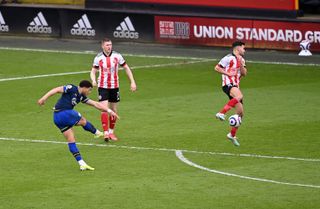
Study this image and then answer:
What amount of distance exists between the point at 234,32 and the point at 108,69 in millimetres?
17524

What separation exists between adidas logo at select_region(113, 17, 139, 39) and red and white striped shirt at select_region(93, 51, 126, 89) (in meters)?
19.1

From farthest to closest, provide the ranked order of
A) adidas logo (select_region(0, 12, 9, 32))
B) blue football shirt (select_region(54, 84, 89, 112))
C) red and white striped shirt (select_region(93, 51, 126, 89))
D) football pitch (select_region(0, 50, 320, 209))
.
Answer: adidas logo (select_region(0, 12, 9, 32)) → red and white striped shirt (select_region(93, 51, 126, 89)) → blue football shirt (select_region(54, 84, 89, 112)) → football pitch (select_region(0, 50, 320, 209))

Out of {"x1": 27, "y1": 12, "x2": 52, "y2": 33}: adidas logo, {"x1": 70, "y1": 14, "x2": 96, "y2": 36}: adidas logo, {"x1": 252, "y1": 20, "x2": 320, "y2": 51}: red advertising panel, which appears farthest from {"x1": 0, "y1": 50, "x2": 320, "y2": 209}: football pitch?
{"x1": 27, "y1": 12, "x2": 52, "y2": 33}: adidas logo

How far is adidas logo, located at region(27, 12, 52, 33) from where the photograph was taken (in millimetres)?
46812

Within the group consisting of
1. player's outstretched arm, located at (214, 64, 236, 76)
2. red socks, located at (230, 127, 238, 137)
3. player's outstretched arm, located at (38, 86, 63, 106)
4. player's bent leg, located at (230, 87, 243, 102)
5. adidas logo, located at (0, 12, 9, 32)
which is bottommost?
adidas logo, located at (0, 12, 9, 32)

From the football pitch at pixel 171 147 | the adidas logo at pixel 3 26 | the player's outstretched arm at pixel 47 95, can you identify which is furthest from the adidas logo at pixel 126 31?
the player's outstretched arm at pixel 47 95

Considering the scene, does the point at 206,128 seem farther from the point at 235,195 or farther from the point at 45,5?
the point at 45,5

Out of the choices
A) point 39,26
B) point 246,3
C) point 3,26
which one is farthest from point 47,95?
point 3,26

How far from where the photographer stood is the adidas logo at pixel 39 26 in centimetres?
4681

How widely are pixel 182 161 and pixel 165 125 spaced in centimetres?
450

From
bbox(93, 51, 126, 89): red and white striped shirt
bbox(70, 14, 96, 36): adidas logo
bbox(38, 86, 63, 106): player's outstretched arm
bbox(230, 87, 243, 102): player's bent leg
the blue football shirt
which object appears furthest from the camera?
bbox(70, 14, 96, 36): adidas logo

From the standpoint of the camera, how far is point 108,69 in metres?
25.5

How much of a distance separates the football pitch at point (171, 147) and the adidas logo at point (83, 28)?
8.42 metres

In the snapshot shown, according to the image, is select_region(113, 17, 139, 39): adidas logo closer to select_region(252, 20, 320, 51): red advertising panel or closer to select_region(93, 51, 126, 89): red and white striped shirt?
select_region(252, 20, 320, 51): red advertising panel
